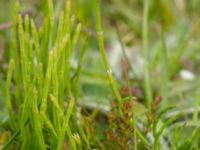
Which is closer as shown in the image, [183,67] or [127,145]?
[127,145]

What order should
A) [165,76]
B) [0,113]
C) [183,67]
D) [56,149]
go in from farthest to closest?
1. [183,67]
2. [165,76]
3. [0,113]
4. [56,149]

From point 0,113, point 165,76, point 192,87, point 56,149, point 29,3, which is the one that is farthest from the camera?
point 29,3

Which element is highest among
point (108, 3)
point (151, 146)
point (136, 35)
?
point (108, 3)

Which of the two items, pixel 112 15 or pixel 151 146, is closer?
pixel 151 146

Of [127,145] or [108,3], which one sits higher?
[108,3]

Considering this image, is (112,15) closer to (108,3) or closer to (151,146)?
(108,3)

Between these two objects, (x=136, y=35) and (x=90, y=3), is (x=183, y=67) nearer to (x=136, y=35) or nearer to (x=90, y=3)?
(x=136, y=35)

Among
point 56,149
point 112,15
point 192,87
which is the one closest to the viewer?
point 56,149

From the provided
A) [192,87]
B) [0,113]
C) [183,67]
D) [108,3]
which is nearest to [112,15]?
[108,3]


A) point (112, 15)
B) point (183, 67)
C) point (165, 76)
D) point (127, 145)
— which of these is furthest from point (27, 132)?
point (112, 15)
